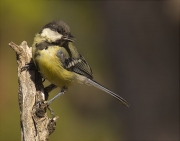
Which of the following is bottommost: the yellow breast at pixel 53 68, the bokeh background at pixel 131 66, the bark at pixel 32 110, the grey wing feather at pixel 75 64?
the bark at pixel 32 110

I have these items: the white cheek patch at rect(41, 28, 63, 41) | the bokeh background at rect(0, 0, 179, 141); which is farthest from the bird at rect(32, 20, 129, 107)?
the bokeh background at rect(0, 0, 179, 141)

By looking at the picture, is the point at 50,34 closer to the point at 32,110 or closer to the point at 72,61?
the point at 72,61

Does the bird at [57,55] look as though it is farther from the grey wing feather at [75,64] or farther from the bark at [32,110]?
the bark at [32,110]

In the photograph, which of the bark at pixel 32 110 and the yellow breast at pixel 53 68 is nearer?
the bark at pixel 32 110

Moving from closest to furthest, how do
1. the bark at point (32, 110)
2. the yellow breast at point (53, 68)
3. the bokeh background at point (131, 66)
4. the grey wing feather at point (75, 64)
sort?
the bark at point (32, 110), the yellow breast at point (53, 68), the grey wing feather at point (75, 64), the bokeh background at point (131, 66)

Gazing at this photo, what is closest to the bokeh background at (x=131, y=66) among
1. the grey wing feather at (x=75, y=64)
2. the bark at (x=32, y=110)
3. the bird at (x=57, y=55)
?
the grey wing feather at (x=75, y=64)

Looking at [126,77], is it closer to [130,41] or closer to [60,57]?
[130,41]

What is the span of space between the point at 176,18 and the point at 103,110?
202cm

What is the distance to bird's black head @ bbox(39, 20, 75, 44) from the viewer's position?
288 centimetres

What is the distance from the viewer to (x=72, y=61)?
304cm

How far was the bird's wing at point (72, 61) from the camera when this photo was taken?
294cm

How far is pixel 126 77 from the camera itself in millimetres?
4770

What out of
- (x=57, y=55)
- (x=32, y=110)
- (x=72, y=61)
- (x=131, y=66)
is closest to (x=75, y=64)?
(x=72, y=61)

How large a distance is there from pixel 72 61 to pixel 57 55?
0.17 metres
